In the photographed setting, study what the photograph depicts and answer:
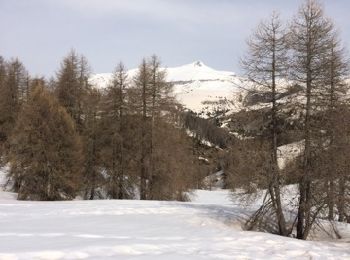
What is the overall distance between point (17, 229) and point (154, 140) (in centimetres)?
1972

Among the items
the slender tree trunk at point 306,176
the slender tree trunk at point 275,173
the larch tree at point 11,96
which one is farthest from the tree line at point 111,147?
the slender tree trunk at point 306,176

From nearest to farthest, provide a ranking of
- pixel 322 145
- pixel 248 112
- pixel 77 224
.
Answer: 1. pixel 77 224
2. pixel 322 145
3. pixel 248 112

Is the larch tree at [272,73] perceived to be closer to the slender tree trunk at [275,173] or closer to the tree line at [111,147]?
the slender tree trunk at [275,173]

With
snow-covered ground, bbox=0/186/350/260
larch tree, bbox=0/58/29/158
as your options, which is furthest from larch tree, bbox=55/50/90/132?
snow-covered ground, bbox=0/186/350/260

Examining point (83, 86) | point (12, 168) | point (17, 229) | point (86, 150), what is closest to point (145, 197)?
point (86, 150)

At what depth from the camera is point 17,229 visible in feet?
46.3

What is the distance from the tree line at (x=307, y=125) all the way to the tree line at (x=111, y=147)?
14034mm

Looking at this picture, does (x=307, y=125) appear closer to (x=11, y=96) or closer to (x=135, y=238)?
(x=135, y=238)

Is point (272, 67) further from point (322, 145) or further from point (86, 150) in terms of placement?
point (86, 150)

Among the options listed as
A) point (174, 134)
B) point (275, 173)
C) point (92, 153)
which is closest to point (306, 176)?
point (275, 173)

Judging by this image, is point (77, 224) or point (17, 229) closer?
point (17, 229)

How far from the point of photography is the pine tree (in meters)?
32.0

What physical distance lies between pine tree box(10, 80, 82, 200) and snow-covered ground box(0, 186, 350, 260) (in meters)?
10.9

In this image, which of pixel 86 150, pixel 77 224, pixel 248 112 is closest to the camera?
pixel 77 224
